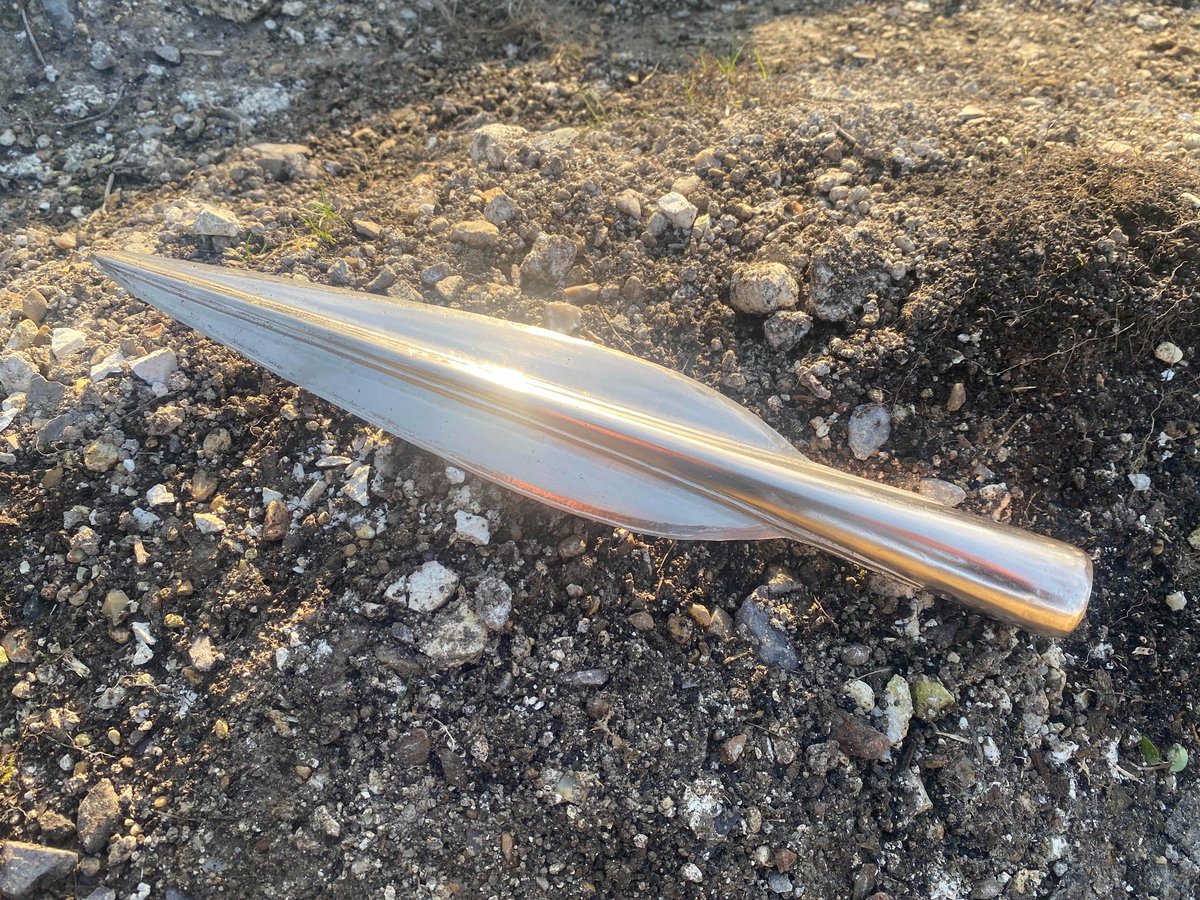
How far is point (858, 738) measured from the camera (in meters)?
1.54

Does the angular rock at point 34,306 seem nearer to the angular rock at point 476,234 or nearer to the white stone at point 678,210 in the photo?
the angular rock at point 476,234

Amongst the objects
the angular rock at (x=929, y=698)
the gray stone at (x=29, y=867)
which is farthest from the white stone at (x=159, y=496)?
the angular rock at (x=929, y=698)

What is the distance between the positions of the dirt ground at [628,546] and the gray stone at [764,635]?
1 cm

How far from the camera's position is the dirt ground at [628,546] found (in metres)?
1.50

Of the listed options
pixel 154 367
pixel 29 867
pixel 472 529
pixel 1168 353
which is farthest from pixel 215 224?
pixel 1168 353

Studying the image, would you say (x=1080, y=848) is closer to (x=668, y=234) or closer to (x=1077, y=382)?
(x=1077, y=382)

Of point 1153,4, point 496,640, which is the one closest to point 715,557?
point 496,640

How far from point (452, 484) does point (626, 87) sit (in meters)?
1.57

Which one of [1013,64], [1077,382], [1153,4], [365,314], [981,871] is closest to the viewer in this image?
[981,871]

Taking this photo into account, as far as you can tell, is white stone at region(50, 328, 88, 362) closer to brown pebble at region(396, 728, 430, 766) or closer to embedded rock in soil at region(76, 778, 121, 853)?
embedded rock in soil at region(76, 778, 121, 853)

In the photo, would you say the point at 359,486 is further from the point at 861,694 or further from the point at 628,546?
the point at 861,694

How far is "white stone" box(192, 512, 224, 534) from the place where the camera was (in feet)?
5.60

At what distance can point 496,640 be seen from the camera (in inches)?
63.0

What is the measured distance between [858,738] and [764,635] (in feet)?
0.89
